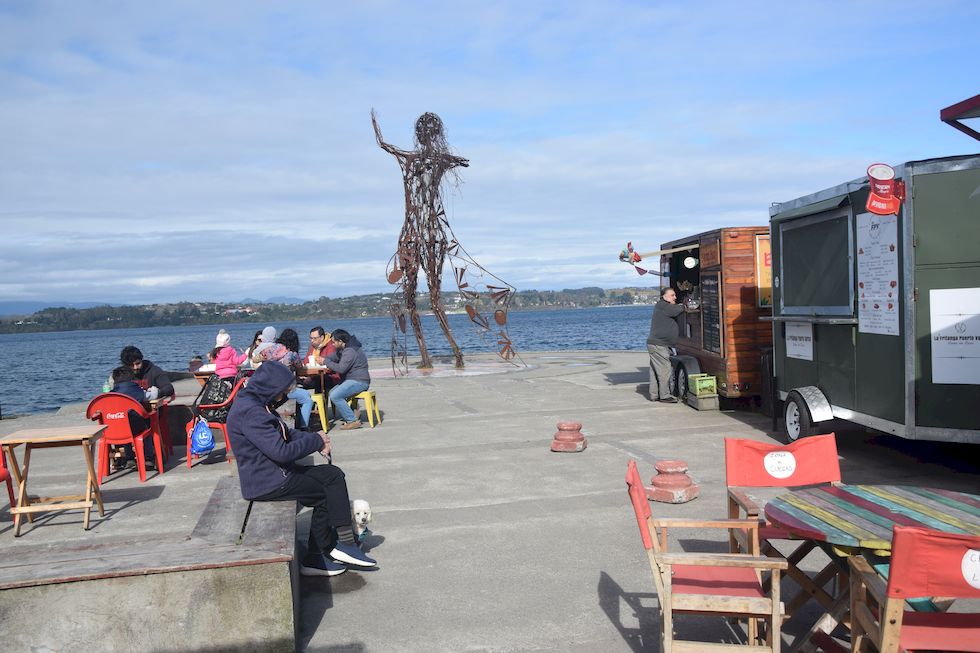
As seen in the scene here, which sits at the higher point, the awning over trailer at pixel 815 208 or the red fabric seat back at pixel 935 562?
the awning over trailer at pixel 815 208

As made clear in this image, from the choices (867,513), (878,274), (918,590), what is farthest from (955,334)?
(918,590)

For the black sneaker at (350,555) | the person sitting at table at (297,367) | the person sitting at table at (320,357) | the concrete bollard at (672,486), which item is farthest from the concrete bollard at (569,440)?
the black sneaker at (350,555)

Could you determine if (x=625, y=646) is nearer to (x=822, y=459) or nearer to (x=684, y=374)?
(x=822, y=459)

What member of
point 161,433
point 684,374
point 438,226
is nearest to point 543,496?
point 161,433

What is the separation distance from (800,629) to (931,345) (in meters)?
4.20

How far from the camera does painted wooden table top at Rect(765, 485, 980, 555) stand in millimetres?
3609

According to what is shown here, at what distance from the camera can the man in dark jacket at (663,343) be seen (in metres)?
14.1

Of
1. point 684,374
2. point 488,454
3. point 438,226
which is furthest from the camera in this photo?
point 438,226

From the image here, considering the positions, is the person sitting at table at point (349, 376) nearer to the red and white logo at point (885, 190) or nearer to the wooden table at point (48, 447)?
the wooden table at point (48, 447)

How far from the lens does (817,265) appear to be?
9.73 meters

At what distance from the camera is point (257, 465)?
5.74 meters

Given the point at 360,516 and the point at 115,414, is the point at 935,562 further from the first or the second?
the point at 115,414

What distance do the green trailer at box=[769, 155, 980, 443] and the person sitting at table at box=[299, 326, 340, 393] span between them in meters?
7.04

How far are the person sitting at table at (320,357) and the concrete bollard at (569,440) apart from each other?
4.18m
